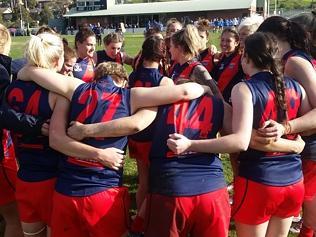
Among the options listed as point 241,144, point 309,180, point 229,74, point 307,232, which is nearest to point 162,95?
point 241,144

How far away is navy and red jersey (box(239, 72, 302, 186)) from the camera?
2.86m

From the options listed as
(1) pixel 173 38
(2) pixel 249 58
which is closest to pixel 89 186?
(2) pixel 249 58

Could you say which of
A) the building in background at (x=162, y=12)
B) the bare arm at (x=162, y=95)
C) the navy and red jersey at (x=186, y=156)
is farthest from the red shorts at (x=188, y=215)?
the building in background at (x=162, y=12)

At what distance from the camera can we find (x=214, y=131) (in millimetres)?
2877

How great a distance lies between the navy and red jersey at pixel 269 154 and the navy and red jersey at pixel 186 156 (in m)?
0.26

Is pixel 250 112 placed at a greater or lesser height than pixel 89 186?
greater

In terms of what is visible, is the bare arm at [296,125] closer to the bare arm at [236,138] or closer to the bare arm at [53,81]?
the bare arm at [236,138]

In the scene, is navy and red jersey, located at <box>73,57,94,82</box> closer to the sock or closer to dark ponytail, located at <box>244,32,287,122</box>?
dark ponytail, located at <box>244,32,287,122</box>

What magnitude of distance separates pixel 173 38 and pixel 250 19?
1310 mm

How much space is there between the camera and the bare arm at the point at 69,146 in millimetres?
2807

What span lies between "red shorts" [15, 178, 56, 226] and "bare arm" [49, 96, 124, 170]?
38 centimetres

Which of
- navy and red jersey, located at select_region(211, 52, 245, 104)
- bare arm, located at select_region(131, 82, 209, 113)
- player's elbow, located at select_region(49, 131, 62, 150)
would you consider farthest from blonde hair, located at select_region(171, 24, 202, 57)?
player's elbow, located at select_region(49, 131, 62, 150)

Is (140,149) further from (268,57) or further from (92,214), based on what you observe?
(268,57)

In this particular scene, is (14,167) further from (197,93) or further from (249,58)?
(249,58)
